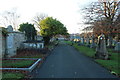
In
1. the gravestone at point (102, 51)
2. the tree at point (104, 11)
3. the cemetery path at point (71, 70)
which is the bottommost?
the cemetery path at point (71, 70)

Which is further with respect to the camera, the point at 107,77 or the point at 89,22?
the point at 89,22

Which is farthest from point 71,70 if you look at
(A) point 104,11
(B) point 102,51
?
(A) point 104,11

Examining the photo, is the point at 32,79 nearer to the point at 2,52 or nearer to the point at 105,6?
the point at 2,52

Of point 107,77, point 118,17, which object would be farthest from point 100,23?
point 107,77

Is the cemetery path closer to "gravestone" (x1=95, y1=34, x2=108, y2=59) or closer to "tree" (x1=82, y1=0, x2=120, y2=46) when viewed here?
"gravestone" (x1=95, y1=34, x2=108, y2=59)

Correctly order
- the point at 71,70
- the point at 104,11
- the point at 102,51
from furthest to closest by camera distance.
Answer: the point at 104,11, the point at 102,51, the point at 71,70

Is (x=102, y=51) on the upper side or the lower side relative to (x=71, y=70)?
upper

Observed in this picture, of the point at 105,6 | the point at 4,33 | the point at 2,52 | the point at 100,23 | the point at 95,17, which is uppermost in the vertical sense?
the point at 105,6

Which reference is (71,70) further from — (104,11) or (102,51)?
(104,11)

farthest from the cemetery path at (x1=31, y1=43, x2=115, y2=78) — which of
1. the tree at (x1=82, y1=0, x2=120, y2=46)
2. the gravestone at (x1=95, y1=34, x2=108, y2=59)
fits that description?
the tree at (x1=82, y1=0, x2=120, y2=46)

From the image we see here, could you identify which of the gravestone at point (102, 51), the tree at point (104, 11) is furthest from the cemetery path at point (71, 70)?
the tree at point (104, 11)

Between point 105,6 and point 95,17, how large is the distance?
2960 mm

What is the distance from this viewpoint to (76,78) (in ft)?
18.6

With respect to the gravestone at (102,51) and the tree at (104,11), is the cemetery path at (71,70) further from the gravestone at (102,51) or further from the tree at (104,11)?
the tree at (104,11)
